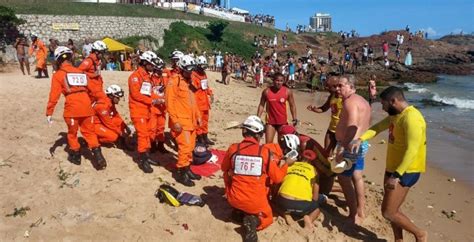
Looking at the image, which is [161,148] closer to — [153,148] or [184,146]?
[153,148]

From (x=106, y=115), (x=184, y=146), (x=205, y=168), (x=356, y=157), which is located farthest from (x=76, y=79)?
(x=356, y=157)

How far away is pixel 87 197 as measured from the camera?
644cm

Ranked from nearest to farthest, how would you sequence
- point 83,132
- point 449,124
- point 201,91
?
1. point 83,132
2. point 201,91
3. point 449,124

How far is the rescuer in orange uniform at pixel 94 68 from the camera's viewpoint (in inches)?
298

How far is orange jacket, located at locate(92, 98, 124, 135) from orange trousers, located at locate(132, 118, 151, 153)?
3.26 feet

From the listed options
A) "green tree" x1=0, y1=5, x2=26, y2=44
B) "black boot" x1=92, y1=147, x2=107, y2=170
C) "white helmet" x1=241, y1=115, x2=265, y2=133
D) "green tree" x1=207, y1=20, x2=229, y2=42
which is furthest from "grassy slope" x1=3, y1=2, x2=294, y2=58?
"white helmet" x1=241, y1=115, x2=265, y2=133

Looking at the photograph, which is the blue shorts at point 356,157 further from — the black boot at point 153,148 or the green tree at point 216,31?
the green tree at point 216,31

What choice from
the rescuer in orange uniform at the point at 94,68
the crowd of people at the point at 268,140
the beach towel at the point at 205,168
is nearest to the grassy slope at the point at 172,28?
the rescuer in orange uniform at the point at 94,68

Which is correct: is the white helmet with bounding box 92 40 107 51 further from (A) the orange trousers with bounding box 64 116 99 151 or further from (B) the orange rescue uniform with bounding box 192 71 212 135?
(B) the orange rescue uniform with bounding box 192 71 212 135

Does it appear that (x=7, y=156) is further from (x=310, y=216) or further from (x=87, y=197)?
(x=310, y=216)

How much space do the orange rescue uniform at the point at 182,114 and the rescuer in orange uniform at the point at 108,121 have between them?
1.68 metres

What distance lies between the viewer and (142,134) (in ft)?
24.4

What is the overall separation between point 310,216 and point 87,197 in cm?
329

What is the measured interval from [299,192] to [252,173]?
79 centimetres
